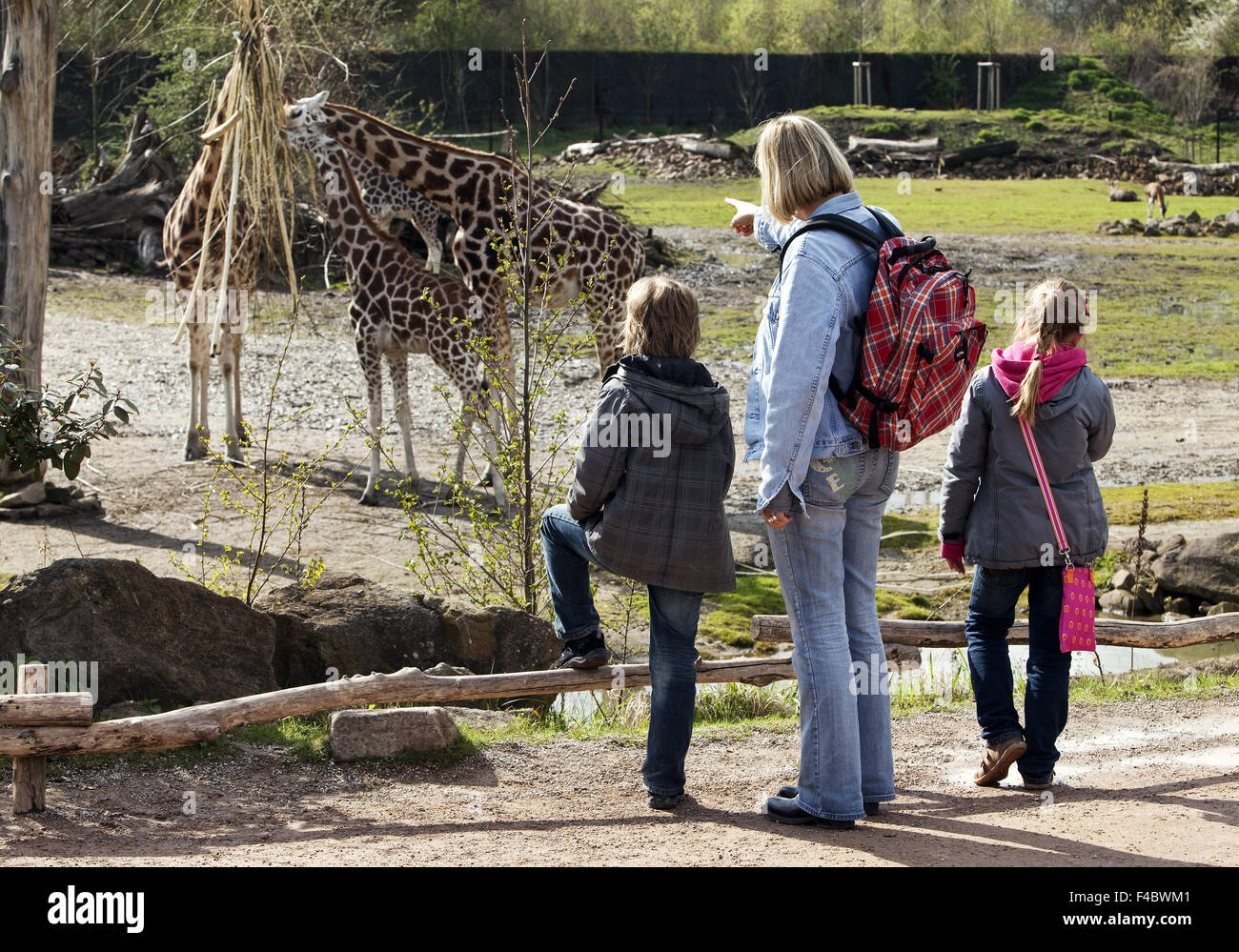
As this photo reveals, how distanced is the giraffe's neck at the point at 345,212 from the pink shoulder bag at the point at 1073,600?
23.2 feet

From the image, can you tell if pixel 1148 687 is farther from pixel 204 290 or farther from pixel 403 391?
pixel 204 290

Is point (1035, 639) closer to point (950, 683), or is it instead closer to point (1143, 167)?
point (950, 683)

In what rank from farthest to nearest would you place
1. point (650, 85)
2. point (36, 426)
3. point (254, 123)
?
point (650, 85)
point (254, 123)
point (36, 426)

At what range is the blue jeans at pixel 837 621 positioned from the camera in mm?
4559

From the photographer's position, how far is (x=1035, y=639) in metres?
5.38

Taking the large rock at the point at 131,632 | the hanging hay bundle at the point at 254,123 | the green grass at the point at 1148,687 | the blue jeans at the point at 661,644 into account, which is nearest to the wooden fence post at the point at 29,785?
the large rock at the point at 131,632

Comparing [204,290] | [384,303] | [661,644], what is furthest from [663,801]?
[204,290]

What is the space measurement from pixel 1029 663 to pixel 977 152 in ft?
117

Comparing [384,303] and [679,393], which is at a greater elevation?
[384,303]

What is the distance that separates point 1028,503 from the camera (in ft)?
17.3

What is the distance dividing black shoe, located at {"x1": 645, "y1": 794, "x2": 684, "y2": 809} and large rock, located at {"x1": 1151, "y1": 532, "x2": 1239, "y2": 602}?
627cm

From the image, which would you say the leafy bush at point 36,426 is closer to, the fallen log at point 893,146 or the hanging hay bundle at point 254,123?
the hanging hay bundle at point 254,123

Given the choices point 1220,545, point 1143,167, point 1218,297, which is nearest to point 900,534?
point 1220,545
